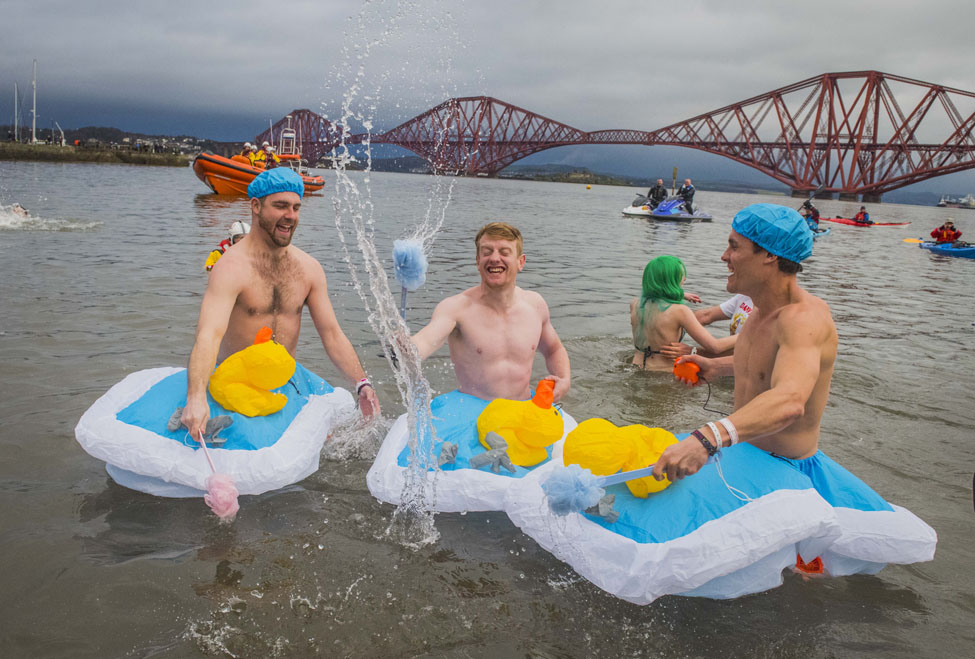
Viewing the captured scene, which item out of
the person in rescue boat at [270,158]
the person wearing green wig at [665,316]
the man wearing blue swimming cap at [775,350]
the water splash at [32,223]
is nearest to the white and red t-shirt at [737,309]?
the person wearing green wig at [665,316]

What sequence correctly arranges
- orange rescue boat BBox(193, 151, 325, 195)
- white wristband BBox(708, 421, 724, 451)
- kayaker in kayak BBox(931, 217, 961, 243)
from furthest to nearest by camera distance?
1. orange rescue boat BBox(193, 151, 325, 195)
2. kayaker in kayak BBox(931, 217, 961, 243)
3. white wristband BBox(708, 421, 724, 451)

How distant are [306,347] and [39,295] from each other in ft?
12.4

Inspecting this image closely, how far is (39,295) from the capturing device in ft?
26.3

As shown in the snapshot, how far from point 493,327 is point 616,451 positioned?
150 centimetres

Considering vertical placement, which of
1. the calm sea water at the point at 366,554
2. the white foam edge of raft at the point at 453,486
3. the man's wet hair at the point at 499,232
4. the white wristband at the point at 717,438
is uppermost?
the man's wet hair at the point at 499,232

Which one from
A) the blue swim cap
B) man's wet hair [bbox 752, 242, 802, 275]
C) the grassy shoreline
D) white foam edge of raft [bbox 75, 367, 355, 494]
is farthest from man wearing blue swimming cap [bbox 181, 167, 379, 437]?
the grassy shoreline

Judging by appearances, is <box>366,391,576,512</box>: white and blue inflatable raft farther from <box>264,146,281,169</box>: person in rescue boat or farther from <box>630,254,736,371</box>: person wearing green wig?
<box>264,146,281,169</box>: person in rescue boat

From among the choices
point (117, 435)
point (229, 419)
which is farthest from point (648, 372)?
point (117, 435)

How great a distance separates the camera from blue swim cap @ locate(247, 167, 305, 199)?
3832mm

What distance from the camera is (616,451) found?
2.76 m

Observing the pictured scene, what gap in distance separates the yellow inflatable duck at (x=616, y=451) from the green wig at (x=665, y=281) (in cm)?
347

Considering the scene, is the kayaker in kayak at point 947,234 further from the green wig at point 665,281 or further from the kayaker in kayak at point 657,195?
the green wig at point 665,281

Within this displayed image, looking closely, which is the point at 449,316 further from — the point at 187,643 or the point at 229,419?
the point at 187,643

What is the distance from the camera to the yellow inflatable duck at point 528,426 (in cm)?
331
